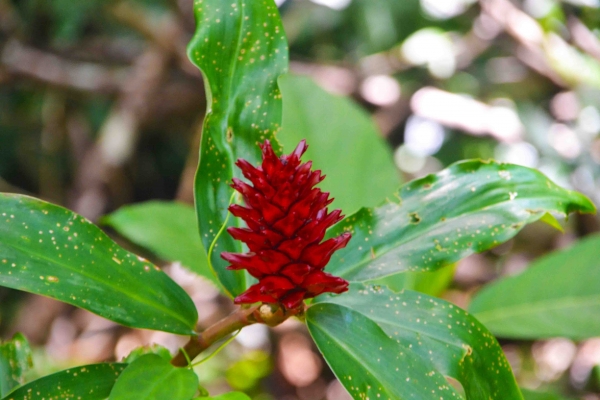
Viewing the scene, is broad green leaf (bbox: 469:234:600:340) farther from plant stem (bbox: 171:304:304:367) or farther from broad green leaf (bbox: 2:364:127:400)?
broad green leaf (bbox: 2:364:127:400)

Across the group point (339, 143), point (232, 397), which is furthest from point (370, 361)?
point (339, 143)

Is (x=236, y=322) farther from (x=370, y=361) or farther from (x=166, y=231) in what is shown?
(x=166, y=231)

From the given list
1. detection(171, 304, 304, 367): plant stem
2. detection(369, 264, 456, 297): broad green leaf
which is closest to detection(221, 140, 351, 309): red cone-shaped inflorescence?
detection(171, 304, 304, 367): plant stem

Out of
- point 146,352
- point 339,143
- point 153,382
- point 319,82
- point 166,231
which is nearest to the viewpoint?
point 153,382

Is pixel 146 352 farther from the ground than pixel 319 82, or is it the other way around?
pixel 146 352

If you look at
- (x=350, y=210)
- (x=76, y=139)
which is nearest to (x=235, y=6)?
(x=350, y=210)

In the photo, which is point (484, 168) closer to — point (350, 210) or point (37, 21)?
point (350, 210)
